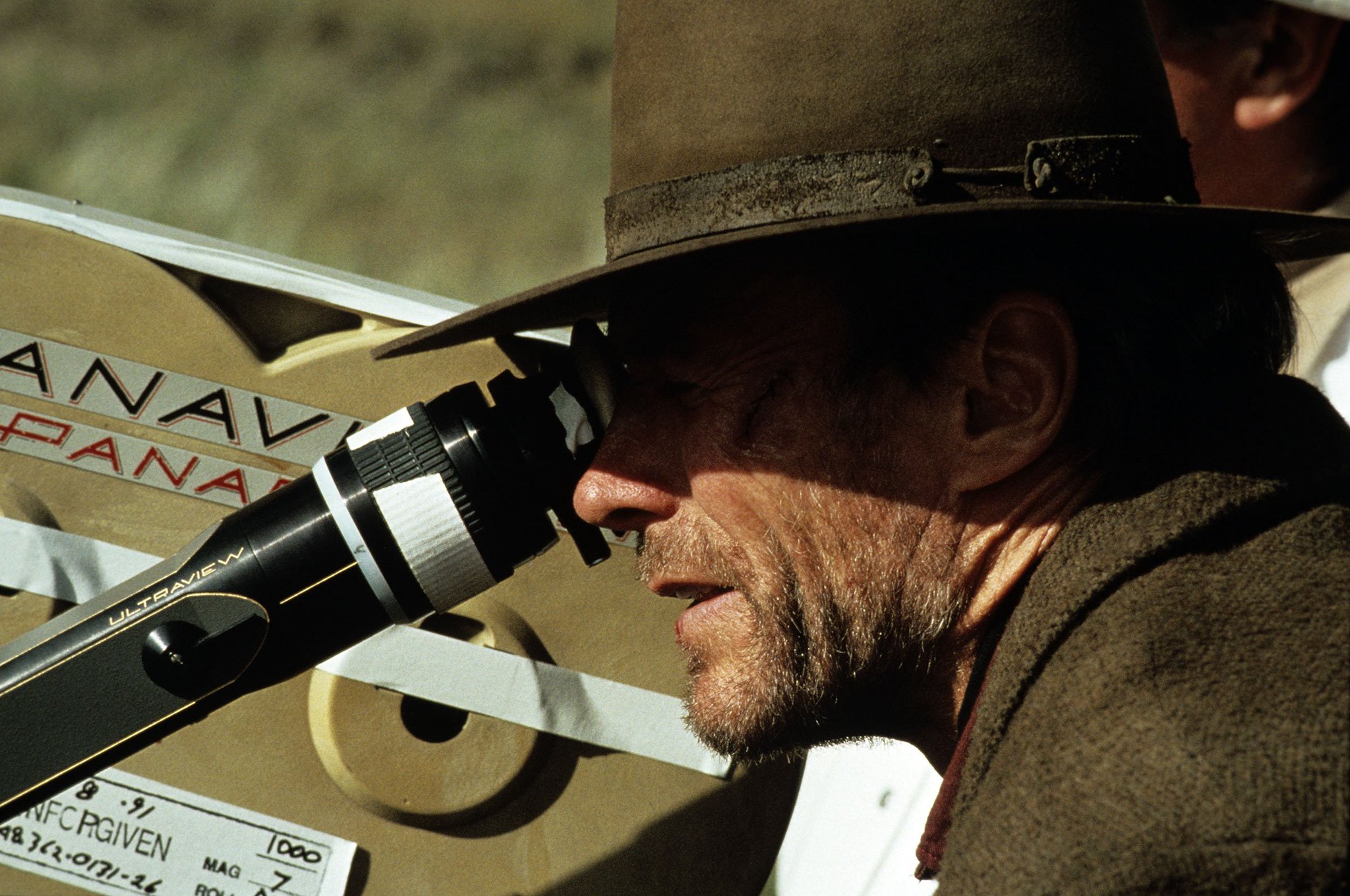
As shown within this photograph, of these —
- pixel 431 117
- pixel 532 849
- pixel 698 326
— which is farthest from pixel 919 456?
pixel 431 117

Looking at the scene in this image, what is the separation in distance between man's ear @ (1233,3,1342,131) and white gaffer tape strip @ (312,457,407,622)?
1.12 metres

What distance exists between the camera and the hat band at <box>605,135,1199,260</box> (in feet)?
2.70

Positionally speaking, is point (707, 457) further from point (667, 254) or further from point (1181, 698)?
point (1181, 698)

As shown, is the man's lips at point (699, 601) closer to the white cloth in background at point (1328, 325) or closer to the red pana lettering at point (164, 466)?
the red pana lettering at point (164, 466)

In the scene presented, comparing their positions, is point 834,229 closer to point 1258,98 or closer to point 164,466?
point 164,466

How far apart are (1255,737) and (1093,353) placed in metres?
0.32

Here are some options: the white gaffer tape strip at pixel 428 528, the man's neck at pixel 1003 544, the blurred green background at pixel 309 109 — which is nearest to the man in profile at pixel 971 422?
the man's neck at pixel 1003 544

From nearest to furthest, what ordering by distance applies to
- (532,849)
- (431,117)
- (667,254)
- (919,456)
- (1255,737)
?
(1255,737)
(667,254)
(919,456)
(532,849)
(431,117)

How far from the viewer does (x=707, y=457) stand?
0.99 m

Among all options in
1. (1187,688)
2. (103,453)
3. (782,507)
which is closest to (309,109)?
(103,453)

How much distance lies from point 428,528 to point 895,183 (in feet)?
1.43

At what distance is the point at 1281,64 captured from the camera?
4.91 ft

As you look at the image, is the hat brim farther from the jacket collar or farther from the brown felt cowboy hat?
→ the jacket collar

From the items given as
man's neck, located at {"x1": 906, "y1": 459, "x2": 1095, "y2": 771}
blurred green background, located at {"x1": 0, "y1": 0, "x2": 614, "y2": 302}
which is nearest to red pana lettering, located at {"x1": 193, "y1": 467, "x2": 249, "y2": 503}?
man's neck, located at {"x1": 906, "y1": 459, "x2": 1095, "y2": 771}
